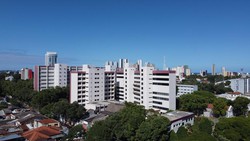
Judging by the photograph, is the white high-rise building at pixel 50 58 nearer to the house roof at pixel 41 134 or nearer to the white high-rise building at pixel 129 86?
the white high-rise building at pixel 129 86

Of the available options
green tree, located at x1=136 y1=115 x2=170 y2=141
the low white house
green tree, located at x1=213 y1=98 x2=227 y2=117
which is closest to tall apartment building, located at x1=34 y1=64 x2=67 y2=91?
the low white house

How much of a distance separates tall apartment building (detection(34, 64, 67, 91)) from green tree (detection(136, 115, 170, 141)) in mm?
26655

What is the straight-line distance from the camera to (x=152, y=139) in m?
12.7

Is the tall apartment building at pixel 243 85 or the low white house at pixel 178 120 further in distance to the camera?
the tall apartment building at pixel 243 85

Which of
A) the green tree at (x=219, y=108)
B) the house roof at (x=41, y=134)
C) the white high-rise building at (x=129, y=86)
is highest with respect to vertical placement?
the white high-rise building at (x=129, y=86)

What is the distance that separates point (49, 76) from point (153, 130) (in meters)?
28.6

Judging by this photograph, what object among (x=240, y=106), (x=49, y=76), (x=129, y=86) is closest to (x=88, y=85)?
(x=129, y=86)

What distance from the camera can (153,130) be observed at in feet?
41.8

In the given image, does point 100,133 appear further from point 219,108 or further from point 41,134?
point 219,108

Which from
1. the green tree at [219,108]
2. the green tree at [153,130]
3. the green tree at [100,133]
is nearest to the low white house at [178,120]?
the green tree at [153,130]

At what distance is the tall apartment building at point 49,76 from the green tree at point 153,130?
26655 mm

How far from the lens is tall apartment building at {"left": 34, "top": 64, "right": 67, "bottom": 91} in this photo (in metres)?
35.6

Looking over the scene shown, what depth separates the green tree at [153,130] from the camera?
41.5 ft

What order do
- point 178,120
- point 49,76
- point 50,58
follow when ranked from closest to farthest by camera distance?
point 178,120
point 49,76
point 50,58
